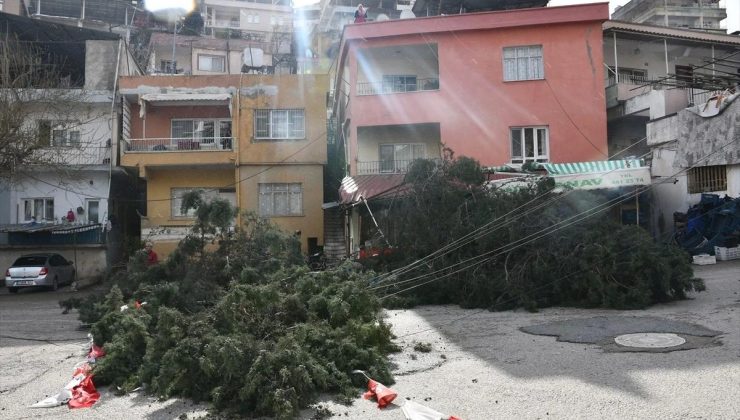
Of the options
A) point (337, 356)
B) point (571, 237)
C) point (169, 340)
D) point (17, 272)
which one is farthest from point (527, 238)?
point (17, 272)

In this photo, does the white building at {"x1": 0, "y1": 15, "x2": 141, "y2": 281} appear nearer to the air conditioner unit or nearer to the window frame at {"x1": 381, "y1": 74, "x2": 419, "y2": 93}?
the air conditioner unit

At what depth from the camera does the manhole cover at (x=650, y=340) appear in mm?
8133

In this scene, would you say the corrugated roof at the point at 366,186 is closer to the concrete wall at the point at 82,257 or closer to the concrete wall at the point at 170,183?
the concrete wall at the point at 170,183

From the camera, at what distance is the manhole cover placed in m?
8.13

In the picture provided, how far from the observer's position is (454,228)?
13.5 meters

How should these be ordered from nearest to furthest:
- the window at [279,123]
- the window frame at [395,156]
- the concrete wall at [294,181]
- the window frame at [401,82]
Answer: the window frame at [395,156]
the window frame at [401,82]
the concrete wall at [294,181]
the window at [279,123]

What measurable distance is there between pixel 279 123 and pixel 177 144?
4.80m

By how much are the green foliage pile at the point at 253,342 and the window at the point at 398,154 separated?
12.8 metres

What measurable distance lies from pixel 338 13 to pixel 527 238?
155 ft

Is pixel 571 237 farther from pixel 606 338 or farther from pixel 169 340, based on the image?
pixel 169 340

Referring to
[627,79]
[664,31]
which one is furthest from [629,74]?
[664,31]

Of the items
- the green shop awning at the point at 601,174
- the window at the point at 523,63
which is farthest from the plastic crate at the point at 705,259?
the window at the point at 523,63

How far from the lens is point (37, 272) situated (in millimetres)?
22656

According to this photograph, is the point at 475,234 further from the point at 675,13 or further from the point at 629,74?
the point at 675,13
